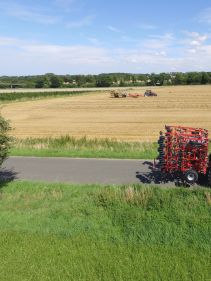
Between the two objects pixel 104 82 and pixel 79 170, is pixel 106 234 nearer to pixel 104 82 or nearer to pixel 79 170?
pixel 79 170

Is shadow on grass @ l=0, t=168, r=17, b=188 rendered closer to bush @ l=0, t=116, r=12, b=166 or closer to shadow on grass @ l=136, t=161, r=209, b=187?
bush @ l=0, t=116, r=12, b=166

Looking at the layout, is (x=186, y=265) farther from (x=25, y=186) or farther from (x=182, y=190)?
(x=25, y=186)

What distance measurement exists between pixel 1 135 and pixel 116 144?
10.6 m

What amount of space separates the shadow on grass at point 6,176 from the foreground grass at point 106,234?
1664mm

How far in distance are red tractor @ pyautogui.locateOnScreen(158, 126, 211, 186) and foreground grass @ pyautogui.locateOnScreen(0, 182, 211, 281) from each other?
6.20 ft

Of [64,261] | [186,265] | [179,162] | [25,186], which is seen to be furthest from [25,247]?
[179,162]

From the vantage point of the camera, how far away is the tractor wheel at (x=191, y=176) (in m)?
14.2

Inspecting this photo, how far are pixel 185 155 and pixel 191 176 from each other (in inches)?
29.3

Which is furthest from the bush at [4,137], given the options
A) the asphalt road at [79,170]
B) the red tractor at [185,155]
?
the red tractor at [185,155]

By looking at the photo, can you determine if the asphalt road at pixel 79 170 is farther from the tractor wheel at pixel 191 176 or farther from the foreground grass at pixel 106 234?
the foreground grass at pixel 106 234

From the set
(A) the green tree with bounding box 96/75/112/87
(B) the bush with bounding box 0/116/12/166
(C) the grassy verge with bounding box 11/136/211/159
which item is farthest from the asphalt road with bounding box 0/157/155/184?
(A) the green tree with bounding box 96/75/112/87

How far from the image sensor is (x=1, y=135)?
12.7 metres

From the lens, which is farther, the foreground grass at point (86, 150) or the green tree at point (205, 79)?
the green tree at point (205, 79)

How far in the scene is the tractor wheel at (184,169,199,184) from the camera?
14.2 m
